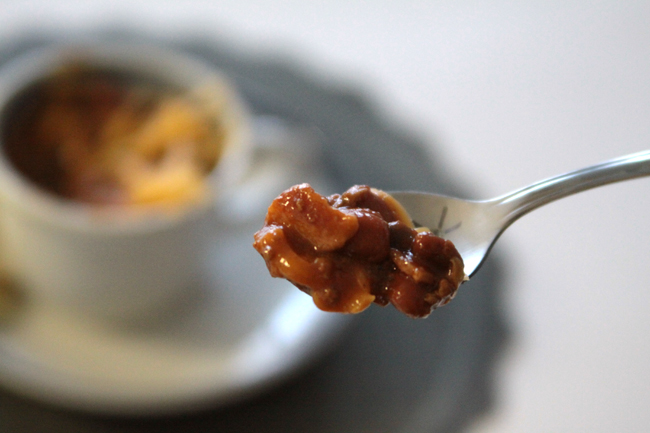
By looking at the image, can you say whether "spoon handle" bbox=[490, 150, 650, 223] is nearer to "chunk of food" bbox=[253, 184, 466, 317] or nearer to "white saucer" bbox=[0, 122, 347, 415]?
"chunk of food" bbox=[253, 184, 466, 317]

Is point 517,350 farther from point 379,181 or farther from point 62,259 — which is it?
point 62,259

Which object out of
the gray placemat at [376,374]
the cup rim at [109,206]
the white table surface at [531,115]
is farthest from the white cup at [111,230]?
the white table surface at [531,115]

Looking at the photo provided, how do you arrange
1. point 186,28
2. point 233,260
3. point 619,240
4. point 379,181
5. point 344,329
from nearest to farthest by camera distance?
point 344,329 → point 233,260 → point 379,181 → point 619,240 → point 186,28

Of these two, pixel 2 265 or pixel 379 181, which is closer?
pixel 2 265

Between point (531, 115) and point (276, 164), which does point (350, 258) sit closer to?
point (276, 164)

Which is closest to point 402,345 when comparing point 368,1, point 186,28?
point 186,28

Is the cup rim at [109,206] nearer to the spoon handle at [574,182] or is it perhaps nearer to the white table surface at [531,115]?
the white table surface at [531,115]

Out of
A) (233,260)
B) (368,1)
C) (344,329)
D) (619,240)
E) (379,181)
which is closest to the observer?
(344,329)
